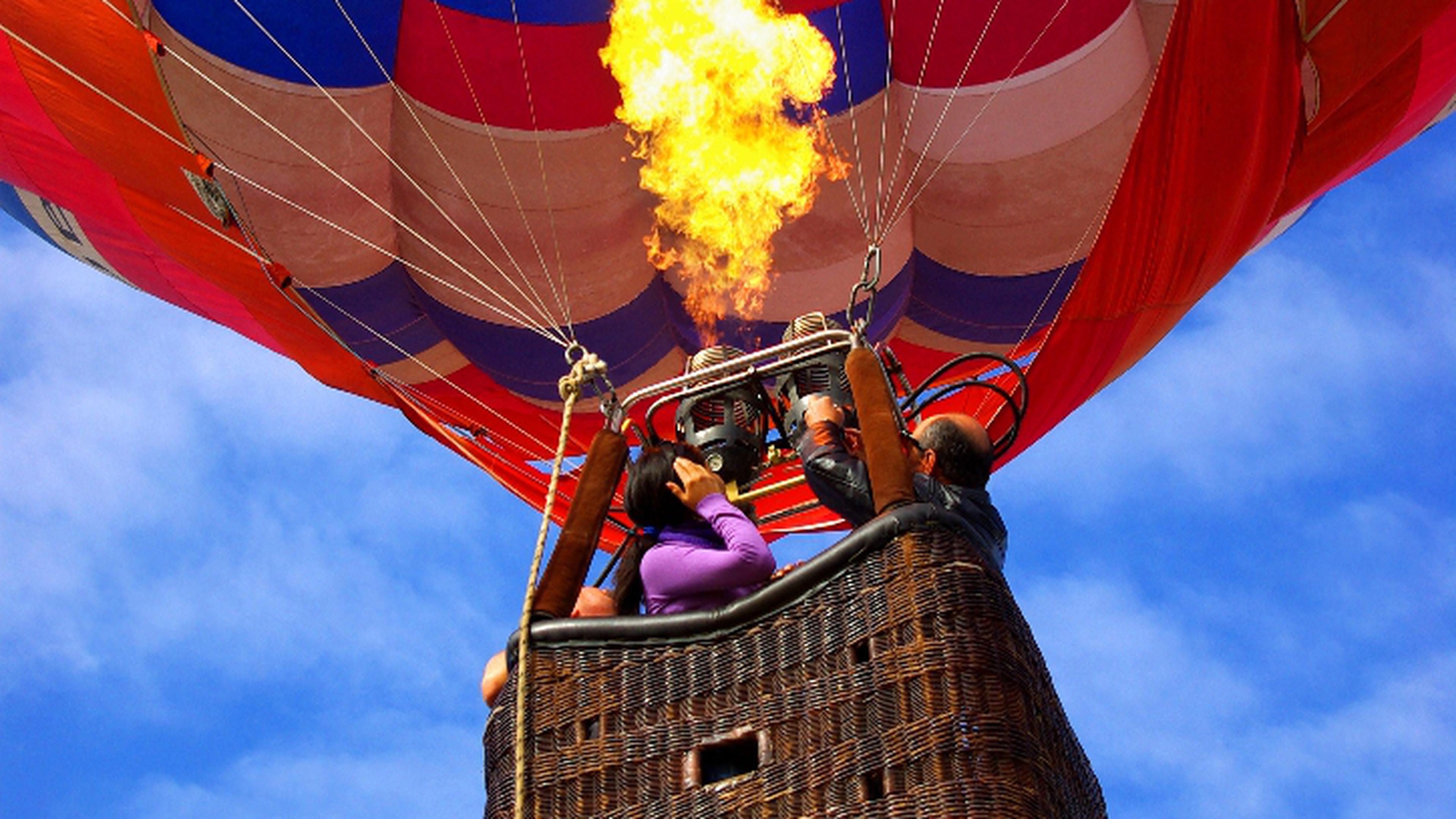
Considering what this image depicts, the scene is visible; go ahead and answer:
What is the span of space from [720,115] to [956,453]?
353cm

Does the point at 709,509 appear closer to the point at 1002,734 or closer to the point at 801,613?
the point at 801,613

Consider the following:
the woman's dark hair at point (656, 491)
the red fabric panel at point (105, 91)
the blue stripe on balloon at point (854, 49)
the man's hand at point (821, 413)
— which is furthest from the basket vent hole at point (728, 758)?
the blue stripe on balloon at point (854, 49)

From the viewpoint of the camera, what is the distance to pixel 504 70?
593 centimetres

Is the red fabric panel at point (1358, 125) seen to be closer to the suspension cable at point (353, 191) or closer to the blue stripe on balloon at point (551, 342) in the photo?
the blue stripe on balloon at point (551, 342)

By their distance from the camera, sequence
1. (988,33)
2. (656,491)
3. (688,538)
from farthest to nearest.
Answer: (988,33)
(656,491)
(688,538)

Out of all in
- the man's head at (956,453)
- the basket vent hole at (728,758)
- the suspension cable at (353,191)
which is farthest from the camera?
the suspension cable at (353,191)

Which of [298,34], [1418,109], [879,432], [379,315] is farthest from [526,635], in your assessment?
[1418,109]

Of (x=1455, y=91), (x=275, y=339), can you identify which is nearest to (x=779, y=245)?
(x=275, y=339)

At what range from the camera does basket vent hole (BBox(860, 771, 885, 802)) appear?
6.06 ft

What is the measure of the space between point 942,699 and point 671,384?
85cm

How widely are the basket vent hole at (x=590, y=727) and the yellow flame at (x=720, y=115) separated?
13.8ft

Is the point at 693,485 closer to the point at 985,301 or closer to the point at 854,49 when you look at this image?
the point at 854,49

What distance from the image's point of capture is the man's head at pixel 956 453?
2.79 meters

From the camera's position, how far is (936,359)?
275 inches
